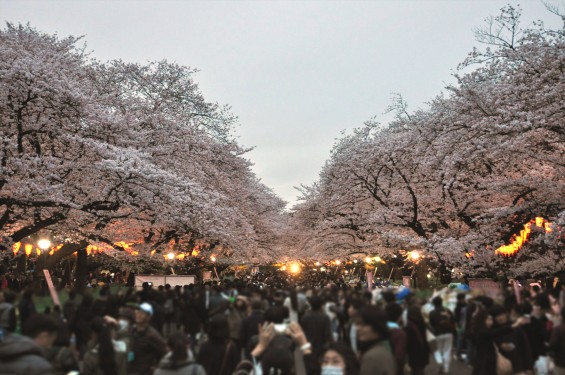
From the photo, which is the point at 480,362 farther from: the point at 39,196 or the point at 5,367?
the point at 39,196

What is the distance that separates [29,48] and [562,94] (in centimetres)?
2203

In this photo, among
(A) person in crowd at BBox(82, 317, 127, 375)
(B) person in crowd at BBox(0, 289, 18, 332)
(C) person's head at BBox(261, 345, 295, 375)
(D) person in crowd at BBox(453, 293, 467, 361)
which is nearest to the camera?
(C) person's head at BBox(261, 345, 295, 375)

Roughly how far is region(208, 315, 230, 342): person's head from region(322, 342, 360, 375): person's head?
6.83 feet

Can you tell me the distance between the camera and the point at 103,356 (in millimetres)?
7441

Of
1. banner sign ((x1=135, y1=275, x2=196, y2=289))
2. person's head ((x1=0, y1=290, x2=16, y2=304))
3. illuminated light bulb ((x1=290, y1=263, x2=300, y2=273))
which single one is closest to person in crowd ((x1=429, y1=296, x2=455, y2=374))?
person's head ((x1=0, y1=290, x2=16, y2=304))

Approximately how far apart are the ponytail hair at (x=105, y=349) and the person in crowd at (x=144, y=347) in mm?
333

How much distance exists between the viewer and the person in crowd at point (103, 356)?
745 cm

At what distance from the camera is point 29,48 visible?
24.2 m

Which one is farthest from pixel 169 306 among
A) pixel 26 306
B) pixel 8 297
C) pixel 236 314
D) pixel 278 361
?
pixel 278 361

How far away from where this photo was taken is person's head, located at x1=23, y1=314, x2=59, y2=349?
547 centimetres

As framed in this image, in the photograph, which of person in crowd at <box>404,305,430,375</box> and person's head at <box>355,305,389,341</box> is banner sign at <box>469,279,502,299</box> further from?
person's head at <box>355,305,389,341</box>

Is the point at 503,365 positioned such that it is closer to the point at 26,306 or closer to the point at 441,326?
the point at 441,326

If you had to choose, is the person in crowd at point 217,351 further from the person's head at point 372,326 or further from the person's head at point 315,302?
the person's head at point 372,326

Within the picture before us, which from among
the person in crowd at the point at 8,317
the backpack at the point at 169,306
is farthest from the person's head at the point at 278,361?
the backpack at the point at 169,306
